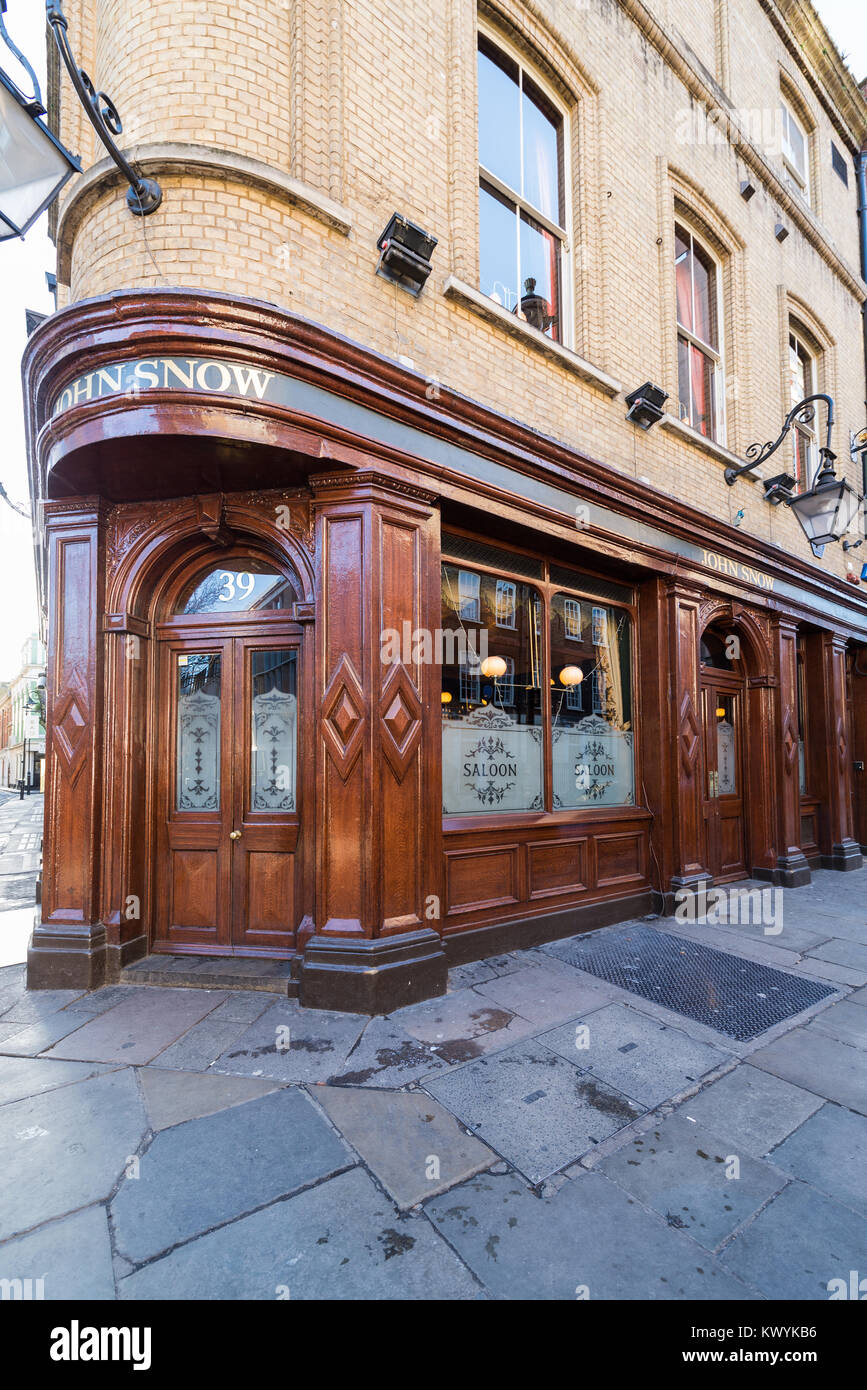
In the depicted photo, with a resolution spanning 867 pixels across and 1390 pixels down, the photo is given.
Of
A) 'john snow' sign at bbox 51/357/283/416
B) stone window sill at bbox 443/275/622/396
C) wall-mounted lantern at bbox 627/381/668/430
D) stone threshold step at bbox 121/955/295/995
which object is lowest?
stone threshold step at bbox 121/955/295/995

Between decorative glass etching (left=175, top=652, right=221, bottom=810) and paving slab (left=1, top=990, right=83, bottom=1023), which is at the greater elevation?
decorative glass etching (left=175, top=652, right=221, bottom=810)

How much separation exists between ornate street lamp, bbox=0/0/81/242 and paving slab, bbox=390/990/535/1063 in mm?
5121

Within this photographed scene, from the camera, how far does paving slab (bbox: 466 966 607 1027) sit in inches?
158

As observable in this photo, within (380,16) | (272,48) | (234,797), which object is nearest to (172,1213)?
(234,797)

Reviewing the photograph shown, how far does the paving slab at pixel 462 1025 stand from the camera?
3.55m

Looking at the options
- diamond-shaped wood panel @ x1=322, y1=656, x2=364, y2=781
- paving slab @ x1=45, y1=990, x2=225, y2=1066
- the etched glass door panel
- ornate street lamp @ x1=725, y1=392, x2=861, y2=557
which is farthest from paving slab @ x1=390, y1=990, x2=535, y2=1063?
ornate street lamp @ x1=725, y1=392, x2=861, y2=557

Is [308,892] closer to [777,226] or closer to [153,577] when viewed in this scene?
[153,577]

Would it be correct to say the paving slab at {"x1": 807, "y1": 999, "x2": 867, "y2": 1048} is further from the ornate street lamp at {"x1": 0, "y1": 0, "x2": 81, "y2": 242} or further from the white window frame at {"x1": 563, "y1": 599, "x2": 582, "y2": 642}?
the ornate street lamp at {"x1": 0, "y1": 0, "x2": 81, "y2": 242}

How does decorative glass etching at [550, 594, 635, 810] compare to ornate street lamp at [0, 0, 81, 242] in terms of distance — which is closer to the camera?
ornate street lamp at [0, 0, 81, 242]

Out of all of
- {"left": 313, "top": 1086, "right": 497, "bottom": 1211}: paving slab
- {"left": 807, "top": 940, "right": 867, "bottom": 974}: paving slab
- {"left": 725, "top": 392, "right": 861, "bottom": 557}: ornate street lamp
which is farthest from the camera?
{"left": 725, "top": 392, "right": 861, "bottom": 557}: ornate street lamp

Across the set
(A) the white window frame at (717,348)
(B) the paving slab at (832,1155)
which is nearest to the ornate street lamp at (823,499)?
(A) the white window frame at (717,348)

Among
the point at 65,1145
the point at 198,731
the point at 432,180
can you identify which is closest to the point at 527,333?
the point at 432,180

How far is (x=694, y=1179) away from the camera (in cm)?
251
